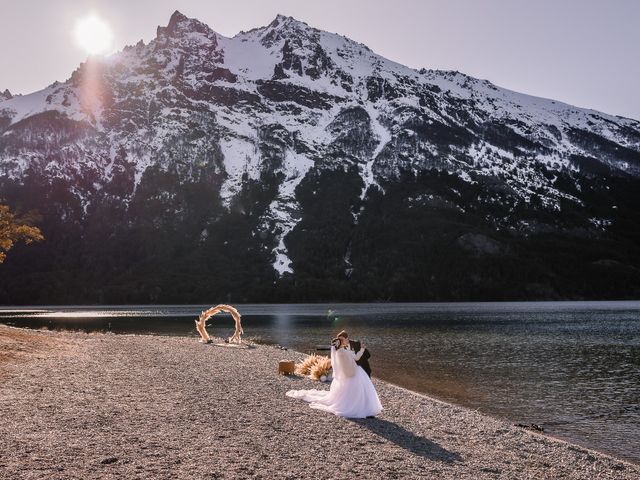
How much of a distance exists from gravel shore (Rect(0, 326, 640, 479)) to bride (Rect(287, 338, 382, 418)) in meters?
0.65

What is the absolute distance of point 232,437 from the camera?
17.5 meters

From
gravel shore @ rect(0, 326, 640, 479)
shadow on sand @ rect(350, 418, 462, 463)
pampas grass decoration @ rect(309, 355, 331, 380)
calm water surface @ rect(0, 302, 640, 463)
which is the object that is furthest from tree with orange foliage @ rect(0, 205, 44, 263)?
calm water surface @ rect(0, 302, 640, 463)

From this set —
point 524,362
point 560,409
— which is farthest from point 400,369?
point 560,409

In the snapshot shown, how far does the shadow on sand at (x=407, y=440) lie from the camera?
54.8ft

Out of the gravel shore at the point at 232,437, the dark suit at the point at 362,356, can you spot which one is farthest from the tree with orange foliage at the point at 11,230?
the dark suit at the point at 362,356

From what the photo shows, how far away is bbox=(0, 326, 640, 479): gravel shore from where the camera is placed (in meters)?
14.2

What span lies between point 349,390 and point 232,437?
6448mm

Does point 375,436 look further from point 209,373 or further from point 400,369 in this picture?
point 400,369

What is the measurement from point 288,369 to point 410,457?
20.2m

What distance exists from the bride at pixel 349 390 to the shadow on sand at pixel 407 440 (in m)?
0.44

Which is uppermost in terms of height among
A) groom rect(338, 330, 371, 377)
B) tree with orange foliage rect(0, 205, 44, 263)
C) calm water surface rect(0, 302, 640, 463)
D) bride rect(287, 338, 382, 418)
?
tree with orange foliage rect(0, 205, 44, 263)

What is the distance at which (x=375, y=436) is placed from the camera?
62.1ft

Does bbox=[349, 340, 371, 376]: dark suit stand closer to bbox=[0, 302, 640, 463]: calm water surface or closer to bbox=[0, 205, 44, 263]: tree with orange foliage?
bbox=[0, 302, 640, 463]: calm water surface

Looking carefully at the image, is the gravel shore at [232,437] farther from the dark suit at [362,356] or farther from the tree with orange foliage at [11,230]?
the tree with orange foliage at [11,230]
